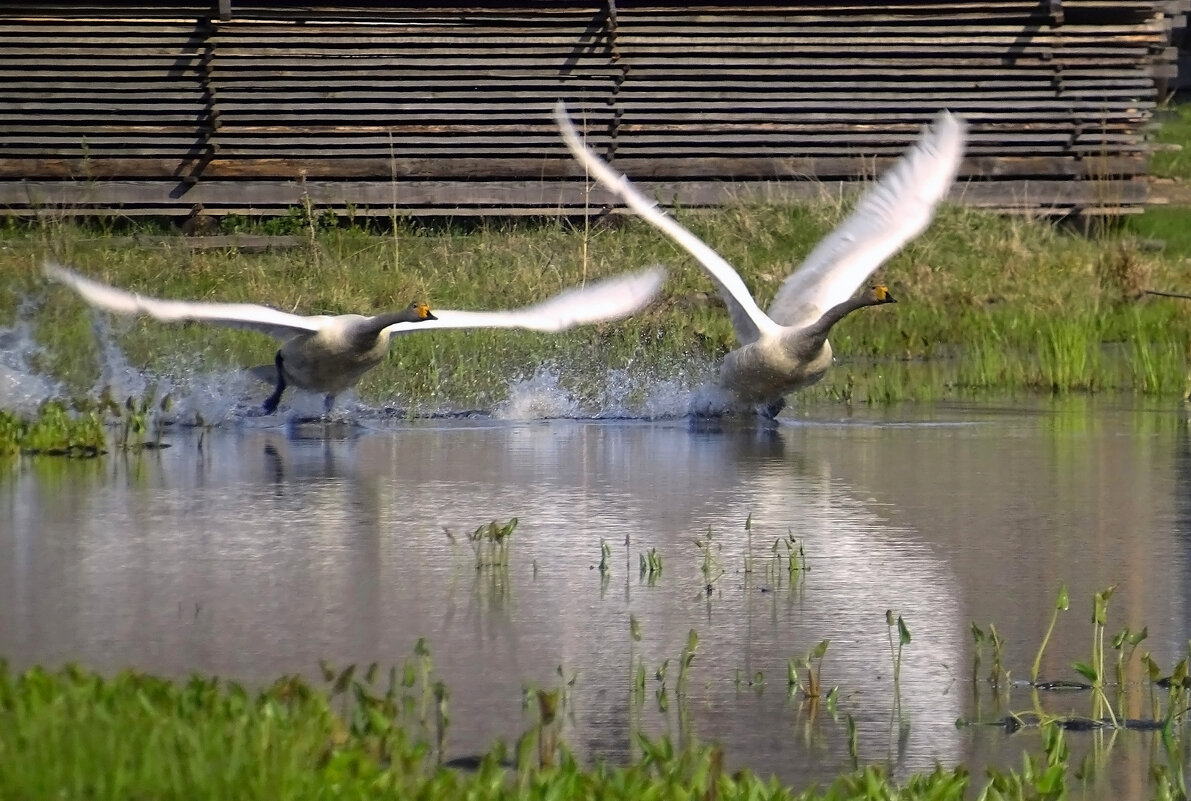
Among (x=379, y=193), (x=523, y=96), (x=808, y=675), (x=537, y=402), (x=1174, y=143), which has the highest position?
(x=1174, y=143)

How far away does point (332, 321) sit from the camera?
11789 millimetres

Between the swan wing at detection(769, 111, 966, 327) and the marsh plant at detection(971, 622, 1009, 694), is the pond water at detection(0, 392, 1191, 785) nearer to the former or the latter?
the marsh plant at detection(971, 622, 1009, 694)

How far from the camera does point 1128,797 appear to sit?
15.1 ft

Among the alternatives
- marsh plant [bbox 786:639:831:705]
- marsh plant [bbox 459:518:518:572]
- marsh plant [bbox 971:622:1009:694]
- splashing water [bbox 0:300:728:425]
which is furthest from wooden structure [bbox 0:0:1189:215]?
marsh plant [bbox 786:639:831:705]

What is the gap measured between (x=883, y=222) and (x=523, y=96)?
9421 millimetres

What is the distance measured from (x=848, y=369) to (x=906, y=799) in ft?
34.4

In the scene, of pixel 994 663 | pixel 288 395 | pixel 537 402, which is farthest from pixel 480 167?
pixel 994 663

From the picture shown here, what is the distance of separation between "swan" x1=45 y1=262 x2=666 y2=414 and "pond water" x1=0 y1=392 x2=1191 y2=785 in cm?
72

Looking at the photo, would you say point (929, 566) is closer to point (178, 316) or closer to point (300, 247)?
point (178, 316)

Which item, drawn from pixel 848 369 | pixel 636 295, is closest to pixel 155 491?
pixel 636 295

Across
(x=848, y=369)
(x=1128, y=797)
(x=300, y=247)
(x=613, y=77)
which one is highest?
(x=613, y=77)

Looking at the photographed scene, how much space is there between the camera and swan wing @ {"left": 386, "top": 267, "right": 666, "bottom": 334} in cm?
1172

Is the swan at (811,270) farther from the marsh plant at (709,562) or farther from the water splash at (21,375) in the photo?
the marsh plant at (709,562)

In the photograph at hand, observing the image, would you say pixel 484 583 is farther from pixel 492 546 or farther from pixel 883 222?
pixel 883 222
